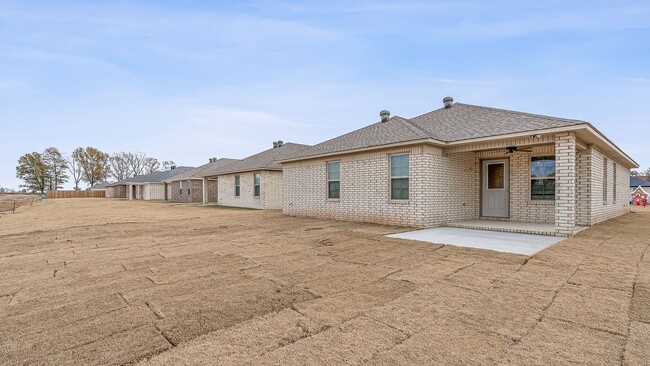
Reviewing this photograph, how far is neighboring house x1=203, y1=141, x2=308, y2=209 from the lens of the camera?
19.2 metres

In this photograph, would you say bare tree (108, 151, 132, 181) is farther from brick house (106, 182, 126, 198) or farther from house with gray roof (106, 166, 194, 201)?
house with gray roof (106, 166, 194, 201)

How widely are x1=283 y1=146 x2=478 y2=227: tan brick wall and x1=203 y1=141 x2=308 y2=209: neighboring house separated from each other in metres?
5.51

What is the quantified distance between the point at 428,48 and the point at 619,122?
15440mm

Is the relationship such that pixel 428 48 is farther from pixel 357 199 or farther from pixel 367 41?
pixel 357 199

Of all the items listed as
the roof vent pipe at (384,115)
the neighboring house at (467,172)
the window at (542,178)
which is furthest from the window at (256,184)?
the window at (542,178)

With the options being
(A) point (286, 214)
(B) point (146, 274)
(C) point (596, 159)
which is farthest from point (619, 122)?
(B) point (146, 274)

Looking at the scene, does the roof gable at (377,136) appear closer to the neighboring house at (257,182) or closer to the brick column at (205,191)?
the neighboring house at (257,182)

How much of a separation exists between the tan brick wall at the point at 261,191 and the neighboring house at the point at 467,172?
25.1ft

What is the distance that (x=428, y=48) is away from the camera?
13883mm

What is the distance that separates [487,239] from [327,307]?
5515 millimetres

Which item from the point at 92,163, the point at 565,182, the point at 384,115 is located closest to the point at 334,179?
the point at 384,115

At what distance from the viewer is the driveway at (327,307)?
7.67 ft

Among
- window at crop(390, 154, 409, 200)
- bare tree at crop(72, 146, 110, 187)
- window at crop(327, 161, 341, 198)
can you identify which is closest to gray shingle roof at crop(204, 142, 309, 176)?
window at crop(327, 161, 341, 198)

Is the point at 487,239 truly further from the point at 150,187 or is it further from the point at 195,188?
the point at 150,187
